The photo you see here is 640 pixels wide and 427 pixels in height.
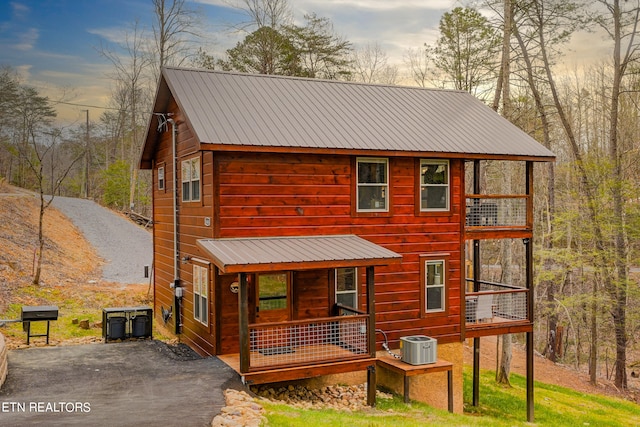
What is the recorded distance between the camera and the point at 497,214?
15.6m

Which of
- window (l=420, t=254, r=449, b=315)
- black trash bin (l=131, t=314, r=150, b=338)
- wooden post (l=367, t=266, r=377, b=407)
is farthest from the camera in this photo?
black trash bin (l=131, t=314, r=150, b=338)

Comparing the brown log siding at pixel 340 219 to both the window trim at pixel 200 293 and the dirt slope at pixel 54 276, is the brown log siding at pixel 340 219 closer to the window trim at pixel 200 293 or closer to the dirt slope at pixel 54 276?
the window trim at pixel 200 293

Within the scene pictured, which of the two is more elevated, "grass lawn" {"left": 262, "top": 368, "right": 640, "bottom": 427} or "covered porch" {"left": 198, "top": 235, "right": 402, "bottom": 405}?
"covered porch" {"left": 198, "top": 235, "right": 402, "bottom": 405}

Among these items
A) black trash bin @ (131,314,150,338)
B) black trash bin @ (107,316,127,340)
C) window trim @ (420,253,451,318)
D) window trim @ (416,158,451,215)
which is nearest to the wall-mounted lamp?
black trash bin @ (131,314,150,338)

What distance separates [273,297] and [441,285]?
4.55m

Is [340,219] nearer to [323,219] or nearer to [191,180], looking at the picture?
[323,219]

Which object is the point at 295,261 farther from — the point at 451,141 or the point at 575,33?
the point at 575,33

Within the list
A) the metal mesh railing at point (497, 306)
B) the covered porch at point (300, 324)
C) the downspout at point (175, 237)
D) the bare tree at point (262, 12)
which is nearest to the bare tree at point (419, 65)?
the bare tree at point (262, 12)

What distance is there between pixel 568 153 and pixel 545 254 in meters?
15.3

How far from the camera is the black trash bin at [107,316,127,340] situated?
48.1 feet

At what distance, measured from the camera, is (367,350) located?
12.1m

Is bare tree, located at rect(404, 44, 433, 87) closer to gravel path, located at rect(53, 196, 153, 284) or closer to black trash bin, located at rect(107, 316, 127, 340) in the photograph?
gravel path, located at rect(53, 196, 153, 284)

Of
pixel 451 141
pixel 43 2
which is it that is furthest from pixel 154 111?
pixel 43 2

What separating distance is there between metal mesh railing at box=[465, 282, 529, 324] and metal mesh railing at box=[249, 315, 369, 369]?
3.84 m
